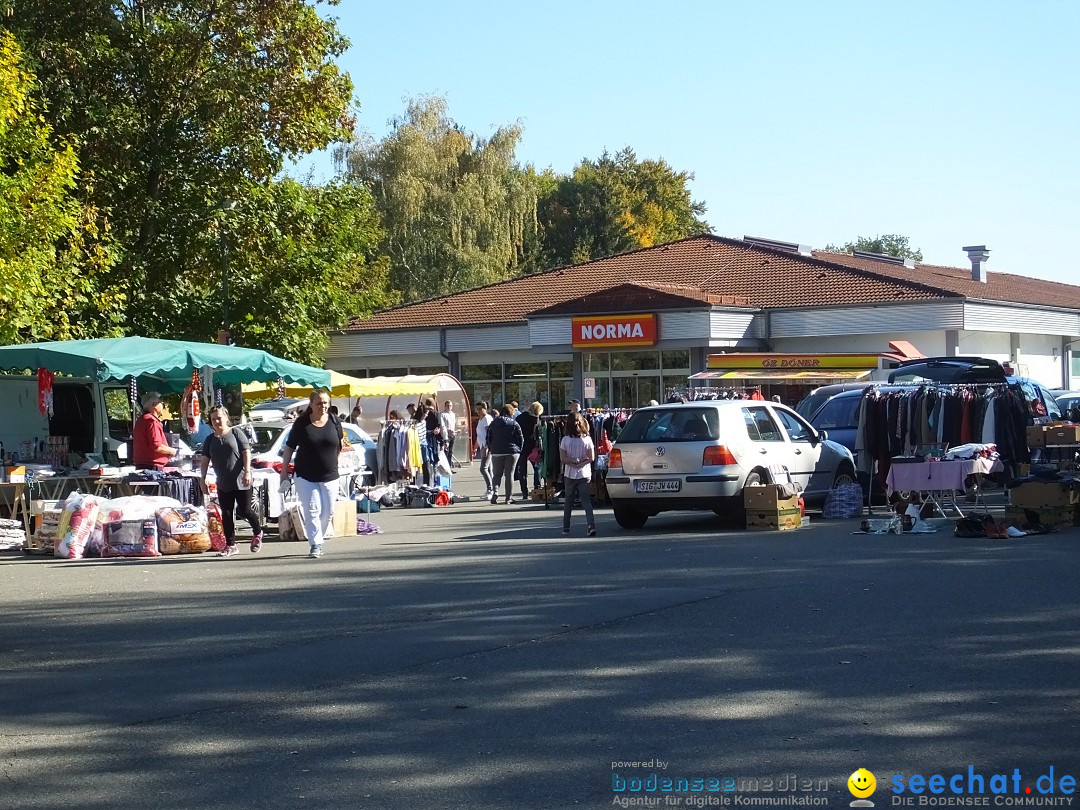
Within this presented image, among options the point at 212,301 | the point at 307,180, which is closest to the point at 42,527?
the point at 212,301

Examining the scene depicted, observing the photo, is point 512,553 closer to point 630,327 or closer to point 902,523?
point 902,523

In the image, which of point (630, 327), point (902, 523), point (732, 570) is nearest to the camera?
point (732, 570)

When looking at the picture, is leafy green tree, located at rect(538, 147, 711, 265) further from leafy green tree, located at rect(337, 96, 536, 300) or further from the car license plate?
the car license plate

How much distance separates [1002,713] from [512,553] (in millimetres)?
8911

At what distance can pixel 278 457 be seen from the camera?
20.5m

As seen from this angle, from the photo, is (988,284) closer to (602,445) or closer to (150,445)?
(602,445)

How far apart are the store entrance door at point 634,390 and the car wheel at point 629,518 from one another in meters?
24.9

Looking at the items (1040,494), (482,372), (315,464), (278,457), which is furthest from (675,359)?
(315,464)

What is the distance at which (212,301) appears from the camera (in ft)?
121


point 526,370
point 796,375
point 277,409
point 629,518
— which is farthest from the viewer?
point 526,370

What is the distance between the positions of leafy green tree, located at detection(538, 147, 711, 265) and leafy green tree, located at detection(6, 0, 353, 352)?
3992cm

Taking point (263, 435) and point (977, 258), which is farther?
point (977, 258)

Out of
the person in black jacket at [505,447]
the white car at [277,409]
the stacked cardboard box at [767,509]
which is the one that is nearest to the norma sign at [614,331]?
the white car at [277,409]

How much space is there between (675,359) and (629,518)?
25.1 meters
